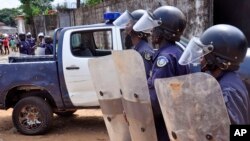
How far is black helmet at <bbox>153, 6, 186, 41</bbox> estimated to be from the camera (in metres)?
3.20

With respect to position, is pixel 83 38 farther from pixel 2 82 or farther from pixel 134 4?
pixel 134 4

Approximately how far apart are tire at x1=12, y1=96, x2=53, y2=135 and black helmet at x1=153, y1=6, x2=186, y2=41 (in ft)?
11.9

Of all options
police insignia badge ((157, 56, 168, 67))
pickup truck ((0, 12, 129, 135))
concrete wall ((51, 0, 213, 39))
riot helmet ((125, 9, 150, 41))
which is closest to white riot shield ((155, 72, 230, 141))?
police insignia badge ((157, 56, 168, 67))

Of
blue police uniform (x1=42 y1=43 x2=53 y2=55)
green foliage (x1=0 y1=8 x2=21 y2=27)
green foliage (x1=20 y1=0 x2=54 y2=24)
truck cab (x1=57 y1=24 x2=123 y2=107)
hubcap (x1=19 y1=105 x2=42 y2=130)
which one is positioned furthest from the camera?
green foliage (x1=0 y1=8 x2=21 y2=27)

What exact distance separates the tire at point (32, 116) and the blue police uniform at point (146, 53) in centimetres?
308

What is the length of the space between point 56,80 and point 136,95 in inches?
141

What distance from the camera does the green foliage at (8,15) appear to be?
3386 inches

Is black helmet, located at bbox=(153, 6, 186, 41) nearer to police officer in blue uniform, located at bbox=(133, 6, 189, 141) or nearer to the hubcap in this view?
police officer in blue uniform, located at bbox=(133, 6, 189, 141)

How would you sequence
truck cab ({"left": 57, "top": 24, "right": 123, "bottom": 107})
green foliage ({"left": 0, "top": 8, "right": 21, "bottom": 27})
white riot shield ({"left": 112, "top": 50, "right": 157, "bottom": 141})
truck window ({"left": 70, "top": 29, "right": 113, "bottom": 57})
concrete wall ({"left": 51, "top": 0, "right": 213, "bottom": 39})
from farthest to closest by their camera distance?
green foliage ({"left": 0, "top": 8, "right": 21, "bottom": 27}) → concrete wall ({"left": 51, "top": 0, "right": 213, "bottom": 39}) → truck window ({"left": 70, "top": 29, "right": 113, "bottom": 57}) → truck cab ({"left": 57, "top": 24, "right": 123, "bottom": 107}) → white riot shield ({"left": 112, "top": 50, "right": 157, "bottom": 141})

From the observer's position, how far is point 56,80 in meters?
6.17

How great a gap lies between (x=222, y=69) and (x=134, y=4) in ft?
31.8

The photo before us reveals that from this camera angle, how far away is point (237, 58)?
234 centimetres

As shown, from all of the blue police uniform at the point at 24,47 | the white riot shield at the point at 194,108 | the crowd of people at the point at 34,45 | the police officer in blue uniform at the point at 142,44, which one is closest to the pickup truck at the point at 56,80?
the police officer in blue uniform at the point at 142,44

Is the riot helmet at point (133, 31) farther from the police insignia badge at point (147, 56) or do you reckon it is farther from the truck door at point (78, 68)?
the truck door at point (78, 68)
